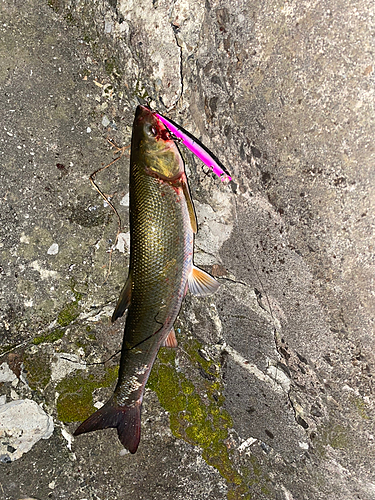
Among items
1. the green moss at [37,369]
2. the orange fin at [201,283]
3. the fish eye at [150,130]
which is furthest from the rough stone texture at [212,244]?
the fish eye at [150,130]

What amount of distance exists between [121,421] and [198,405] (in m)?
0.65

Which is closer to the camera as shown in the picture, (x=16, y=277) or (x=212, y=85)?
(x=212, y=85)

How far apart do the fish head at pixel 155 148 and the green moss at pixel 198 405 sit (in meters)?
1.39

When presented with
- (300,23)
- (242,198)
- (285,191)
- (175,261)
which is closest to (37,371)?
(175,261)

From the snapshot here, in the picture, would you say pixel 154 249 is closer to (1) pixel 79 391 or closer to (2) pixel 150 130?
(2) pixel 150 130

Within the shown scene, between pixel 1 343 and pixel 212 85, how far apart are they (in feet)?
7.96

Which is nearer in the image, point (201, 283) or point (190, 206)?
point (190, 206)

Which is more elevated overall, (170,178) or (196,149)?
(196,149)

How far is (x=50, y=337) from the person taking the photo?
9.64ft

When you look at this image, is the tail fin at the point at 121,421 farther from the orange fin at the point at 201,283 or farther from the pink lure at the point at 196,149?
the pink lure at the point at 196,149

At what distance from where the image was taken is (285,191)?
6.47ft

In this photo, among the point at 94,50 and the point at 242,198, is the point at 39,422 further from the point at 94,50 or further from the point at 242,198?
the point at 94,50

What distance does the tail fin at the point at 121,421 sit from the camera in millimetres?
2613

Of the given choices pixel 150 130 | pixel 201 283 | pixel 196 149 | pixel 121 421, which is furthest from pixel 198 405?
pixel 150 130
